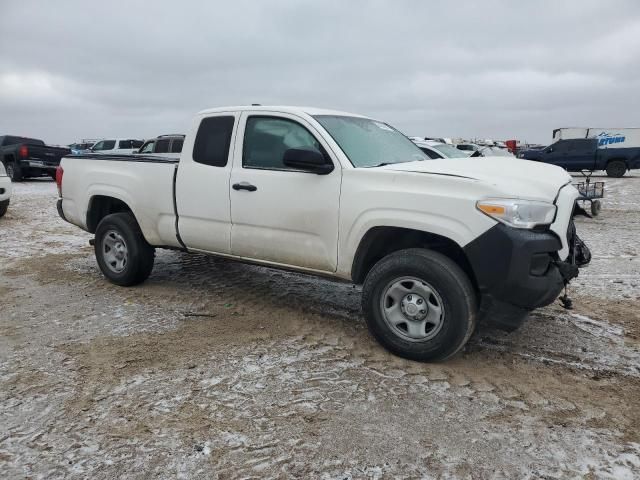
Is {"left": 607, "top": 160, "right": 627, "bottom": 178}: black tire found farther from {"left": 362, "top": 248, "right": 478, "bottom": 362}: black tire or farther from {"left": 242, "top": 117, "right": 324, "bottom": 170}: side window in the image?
{"left": 362, "top": 248, "right": 478, "bottom": 362}: black tire

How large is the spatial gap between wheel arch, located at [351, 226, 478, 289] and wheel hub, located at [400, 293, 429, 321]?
0.40m

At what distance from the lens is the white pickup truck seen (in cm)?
351

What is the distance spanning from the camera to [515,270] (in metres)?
3.39

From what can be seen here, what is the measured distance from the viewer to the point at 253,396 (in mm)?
3320

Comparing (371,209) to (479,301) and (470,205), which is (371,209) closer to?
(470,205)

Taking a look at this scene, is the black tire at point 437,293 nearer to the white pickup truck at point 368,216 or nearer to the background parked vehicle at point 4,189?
the white pickup truck at point 368,216

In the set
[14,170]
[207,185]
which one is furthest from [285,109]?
[14,170]

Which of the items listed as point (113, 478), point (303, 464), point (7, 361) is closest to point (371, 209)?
point (303, 464)

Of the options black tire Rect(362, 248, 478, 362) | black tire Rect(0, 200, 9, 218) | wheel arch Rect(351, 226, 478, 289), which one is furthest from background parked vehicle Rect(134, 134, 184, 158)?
black tire Rect(362, 248, 478, 362)

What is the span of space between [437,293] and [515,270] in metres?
0.56

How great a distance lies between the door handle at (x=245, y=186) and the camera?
15.1 feet

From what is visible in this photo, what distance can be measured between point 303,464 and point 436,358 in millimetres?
1474

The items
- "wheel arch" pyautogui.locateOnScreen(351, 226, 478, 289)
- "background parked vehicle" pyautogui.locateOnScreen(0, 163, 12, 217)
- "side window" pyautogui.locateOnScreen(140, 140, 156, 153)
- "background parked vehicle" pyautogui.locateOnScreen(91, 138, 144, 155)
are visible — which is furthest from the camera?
"background parked vehicle" pyautogui.locateOnScreen(91, 138, 144, 155)

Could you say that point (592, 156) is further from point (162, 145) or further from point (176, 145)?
point (162, 145)
